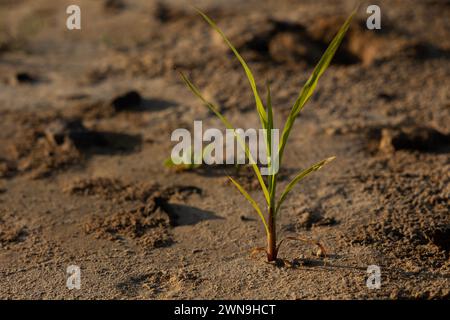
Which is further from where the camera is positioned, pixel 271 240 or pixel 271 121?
pixel 271 240

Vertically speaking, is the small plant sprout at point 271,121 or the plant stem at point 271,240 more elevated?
the small plant sprout at point 271,121

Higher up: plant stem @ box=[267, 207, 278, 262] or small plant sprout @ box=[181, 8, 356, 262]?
small plant sprout @ box=[181, 8, 356, 262]

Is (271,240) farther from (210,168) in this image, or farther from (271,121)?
(210,168)

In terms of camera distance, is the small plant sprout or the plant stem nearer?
the small plant sprout

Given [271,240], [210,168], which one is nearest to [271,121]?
[271,240]
